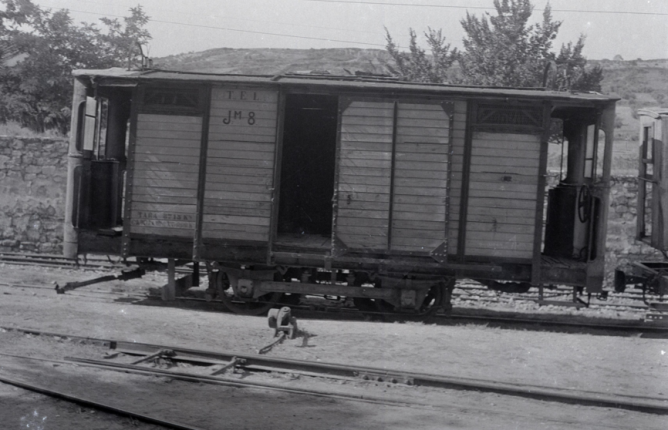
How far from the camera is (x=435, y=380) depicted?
7.07 m

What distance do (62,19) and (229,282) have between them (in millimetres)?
18126

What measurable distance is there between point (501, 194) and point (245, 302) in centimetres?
436

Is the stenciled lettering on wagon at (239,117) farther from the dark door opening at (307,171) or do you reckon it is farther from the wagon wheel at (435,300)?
the wagon wheel at (435,300)

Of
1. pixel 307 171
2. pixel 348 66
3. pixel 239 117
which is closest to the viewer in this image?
pixel 239 117

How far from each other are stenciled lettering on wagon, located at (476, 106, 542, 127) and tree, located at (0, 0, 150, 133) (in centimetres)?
1634

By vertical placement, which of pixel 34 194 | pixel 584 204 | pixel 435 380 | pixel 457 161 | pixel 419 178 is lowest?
pixel 435 380

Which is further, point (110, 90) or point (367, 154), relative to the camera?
point (110, 90)

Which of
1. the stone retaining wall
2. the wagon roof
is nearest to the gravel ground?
the wagon roof

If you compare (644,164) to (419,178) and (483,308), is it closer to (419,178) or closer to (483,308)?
(483,308)

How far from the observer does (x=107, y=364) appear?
7.28 metres

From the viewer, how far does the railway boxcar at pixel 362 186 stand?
10258 millimetres

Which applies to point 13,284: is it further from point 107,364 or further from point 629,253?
point 629,253

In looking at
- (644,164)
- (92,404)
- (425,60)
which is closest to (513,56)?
(425,60)

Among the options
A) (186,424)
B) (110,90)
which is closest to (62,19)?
(110,90)
